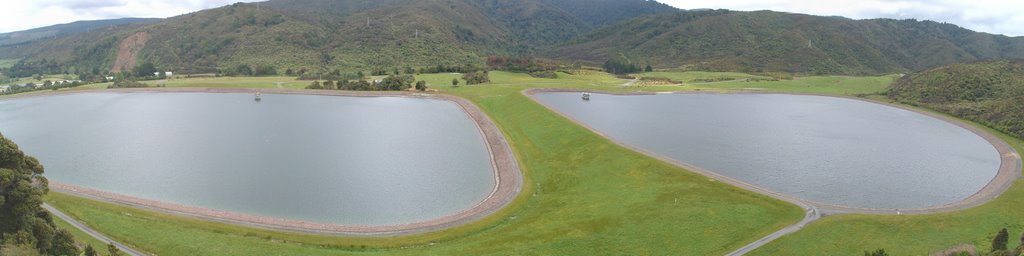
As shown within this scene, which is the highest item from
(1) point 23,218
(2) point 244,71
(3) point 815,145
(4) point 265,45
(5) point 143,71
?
(4) point 265,45

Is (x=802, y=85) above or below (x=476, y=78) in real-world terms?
below

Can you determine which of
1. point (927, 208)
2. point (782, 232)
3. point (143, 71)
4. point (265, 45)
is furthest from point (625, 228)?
point (265, 45)

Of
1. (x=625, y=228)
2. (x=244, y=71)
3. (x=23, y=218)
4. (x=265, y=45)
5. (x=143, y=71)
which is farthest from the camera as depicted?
(x=265, y=45)

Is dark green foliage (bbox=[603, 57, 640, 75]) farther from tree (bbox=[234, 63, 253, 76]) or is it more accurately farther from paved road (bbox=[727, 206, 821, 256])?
paved road (bbox=[727, 206, 821, 256])

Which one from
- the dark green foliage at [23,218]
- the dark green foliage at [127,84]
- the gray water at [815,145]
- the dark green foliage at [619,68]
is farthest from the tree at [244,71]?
the dark green foliage at [23,218]

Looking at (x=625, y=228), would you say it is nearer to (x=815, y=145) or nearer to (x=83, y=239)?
(x=83, y=239)

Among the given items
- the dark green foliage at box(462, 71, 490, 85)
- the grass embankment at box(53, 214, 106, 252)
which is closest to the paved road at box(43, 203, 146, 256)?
the grass embankment at box(53, 214, 106, 252)
